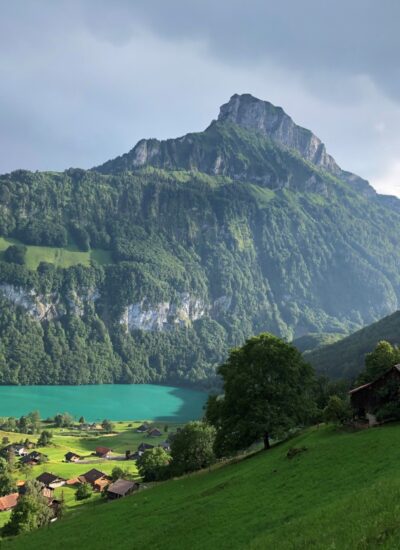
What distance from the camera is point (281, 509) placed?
23656mm

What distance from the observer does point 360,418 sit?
1558 inches

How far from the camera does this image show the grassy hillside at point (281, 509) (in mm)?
16916

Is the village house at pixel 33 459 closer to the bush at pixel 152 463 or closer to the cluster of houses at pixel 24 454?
the cluster of houses at pixel 24 454

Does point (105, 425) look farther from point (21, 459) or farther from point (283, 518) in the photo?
point (283, 518)

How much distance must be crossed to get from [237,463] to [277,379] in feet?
28.2

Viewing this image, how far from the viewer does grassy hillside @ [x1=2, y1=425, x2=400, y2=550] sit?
55.5 ft

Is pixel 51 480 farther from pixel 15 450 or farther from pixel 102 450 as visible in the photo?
pixel 15 450

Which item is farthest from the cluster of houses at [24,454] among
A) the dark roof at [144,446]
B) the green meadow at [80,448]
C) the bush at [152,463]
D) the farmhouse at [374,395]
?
the farmhouse at [374,395]

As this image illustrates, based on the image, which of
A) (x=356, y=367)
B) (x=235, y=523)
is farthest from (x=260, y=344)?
(x=356, y=367)

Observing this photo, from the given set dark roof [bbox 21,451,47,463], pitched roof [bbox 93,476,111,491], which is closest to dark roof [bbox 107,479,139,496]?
pitched roof [bbox 93,476,111,491]

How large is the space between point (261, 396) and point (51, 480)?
8118 centimetres

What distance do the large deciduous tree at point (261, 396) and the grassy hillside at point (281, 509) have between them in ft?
15.2

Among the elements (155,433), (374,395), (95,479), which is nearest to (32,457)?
(95,479)

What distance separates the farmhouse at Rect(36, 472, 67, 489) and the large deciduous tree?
74.1 m
